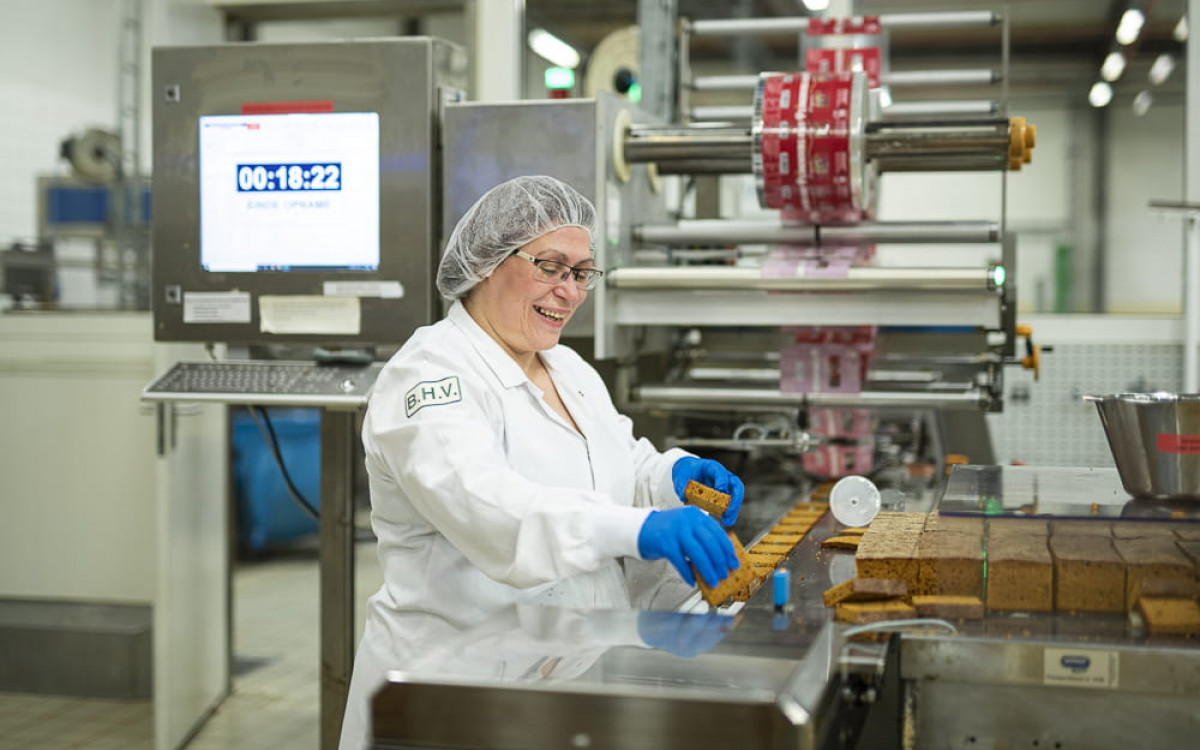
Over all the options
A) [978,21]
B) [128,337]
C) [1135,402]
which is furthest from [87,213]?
[1135,402]

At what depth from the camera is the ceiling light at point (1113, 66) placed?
9.46 m

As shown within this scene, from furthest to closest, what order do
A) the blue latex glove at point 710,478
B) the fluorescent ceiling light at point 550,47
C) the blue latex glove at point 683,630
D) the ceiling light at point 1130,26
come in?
the ceiling light at point 1130,26
the fluorescent ceiling light at point 550,47
the blue latex glove at point 710,478
the blue latex glove at point 683,630

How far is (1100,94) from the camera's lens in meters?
10.0

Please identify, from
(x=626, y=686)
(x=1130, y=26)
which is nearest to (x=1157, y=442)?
(x=626, y=686)

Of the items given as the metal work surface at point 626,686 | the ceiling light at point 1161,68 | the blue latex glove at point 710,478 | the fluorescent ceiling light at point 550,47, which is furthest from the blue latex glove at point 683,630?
the ceiling light at point 1161,68

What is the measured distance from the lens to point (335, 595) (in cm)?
324

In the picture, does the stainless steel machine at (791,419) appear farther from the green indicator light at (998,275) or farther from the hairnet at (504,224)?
the hairnet at (504,224)

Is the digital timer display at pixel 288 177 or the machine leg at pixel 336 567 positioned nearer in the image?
the digital timer display at pixel 288 177

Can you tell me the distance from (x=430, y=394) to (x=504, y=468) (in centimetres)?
17

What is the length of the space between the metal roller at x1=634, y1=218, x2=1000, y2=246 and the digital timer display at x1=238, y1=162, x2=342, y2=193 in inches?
30.6

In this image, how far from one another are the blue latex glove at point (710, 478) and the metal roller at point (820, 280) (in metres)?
0.63

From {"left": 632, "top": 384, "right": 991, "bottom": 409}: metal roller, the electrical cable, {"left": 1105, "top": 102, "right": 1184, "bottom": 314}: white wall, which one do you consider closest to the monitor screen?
the electrical cable

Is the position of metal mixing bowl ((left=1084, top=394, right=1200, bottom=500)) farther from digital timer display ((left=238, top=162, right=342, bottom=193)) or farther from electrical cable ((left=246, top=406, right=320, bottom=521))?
electrical cable ((left=246, top=406, right=320, bottom=521))

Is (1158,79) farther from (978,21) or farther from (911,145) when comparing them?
(911,145)
